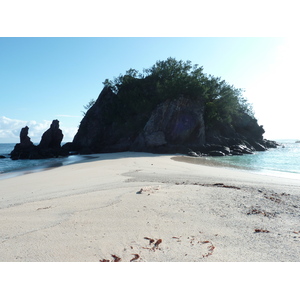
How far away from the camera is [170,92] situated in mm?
34844

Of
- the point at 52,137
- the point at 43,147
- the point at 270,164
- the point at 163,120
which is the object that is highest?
the point at 163,120

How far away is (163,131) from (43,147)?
915 inches

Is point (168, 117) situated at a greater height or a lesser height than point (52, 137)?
greater

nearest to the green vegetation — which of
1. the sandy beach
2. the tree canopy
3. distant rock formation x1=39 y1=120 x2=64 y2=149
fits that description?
the tree canopy

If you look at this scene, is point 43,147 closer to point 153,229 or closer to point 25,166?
point 25,166

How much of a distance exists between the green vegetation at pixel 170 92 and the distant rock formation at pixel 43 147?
10.5 m

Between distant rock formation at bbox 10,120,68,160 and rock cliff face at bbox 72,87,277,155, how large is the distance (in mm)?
4125

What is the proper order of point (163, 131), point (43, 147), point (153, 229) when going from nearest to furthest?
point (153, 229)
point (163, 131)
point (43, 147)

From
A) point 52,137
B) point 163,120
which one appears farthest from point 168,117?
point 52,137

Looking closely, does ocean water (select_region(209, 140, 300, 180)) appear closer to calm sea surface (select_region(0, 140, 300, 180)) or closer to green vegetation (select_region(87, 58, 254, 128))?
calm sea surface (select_region(0, 140, 300, 180))

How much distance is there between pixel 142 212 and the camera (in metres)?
4.14

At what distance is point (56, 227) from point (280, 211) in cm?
391

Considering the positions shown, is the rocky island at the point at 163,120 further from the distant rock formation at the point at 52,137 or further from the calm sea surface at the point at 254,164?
the calm sea surface at the point at 254,164

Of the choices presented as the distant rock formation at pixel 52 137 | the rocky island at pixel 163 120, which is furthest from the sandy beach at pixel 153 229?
the distant rock formation at pixel 52 137
